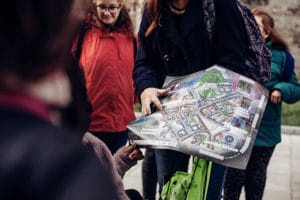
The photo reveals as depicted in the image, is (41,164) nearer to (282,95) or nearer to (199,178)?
(199,178)

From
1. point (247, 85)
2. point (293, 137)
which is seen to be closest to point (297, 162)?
point (293, 137)

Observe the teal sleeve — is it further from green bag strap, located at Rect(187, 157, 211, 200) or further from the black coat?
the black coat

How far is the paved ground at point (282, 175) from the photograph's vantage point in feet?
16.9

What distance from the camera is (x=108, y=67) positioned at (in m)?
3.77

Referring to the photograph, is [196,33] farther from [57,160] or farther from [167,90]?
[57,160]

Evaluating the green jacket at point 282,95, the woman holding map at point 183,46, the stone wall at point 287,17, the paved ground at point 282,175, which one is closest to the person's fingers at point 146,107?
the woman holding map at point 183,46

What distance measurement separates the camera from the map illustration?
2.35 m

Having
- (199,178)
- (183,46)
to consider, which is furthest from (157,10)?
(199,178)

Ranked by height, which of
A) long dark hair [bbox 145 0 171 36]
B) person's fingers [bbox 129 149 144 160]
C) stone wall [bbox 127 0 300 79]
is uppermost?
long dark hair [bbox 145 0 171 36]

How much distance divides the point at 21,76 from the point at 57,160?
112 millimetres

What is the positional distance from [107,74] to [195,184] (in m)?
1.31

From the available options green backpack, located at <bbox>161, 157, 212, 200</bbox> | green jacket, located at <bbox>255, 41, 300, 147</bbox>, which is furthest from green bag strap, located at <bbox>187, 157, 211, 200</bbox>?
green jacket, located at <bbox>255, 41, 300, 147</bbox>

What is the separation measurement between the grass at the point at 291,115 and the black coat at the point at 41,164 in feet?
26.5

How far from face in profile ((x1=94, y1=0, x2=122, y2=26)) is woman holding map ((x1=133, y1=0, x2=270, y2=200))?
930mm
